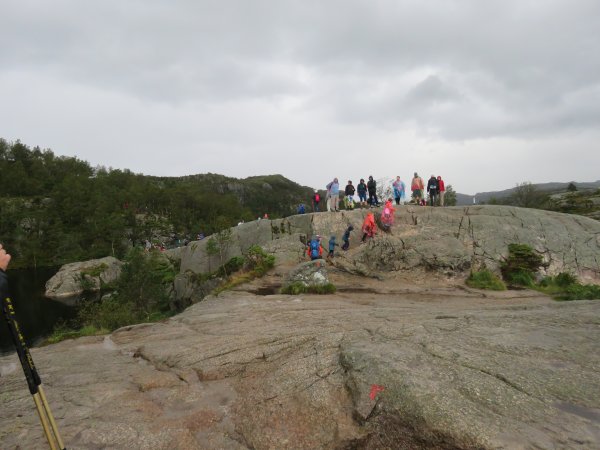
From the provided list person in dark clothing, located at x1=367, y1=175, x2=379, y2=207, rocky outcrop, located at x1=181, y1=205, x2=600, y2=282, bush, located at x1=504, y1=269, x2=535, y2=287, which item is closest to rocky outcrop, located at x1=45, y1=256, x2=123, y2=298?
rocky outcrop, located at x1=181, y1=205, x2=600, y2=282

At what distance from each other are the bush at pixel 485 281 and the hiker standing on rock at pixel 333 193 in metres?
14.8

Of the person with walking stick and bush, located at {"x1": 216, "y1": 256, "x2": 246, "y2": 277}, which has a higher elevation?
the person with walking stick

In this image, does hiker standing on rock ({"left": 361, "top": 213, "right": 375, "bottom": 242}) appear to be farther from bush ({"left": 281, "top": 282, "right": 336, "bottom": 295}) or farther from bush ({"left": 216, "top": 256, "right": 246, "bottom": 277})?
bush ({"left": 216, "top": 256, "right": 246, "bottom": 277})

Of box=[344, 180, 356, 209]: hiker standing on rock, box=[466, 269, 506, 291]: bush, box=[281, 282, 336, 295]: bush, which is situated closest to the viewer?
box=[281, 282, 336, 295]: bush

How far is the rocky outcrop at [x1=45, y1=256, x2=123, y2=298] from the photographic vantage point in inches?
2894

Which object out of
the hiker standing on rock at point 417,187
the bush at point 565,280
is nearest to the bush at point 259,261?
the hiker standing on rock at point 417,187

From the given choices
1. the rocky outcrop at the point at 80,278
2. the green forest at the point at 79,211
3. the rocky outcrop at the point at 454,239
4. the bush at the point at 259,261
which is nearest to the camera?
the rocky outcrop at the point at 454,239

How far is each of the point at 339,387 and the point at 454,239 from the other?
23.6 m

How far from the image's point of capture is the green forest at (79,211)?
117 meters

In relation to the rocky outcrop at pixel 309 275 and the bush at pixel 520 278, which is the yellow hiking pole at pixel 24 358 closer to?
the rocky outcrop at pixel 309 275

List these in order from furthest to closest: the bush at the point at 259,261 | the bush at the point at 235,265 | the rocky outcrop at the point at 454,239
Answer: the bush at the point at 235,265 → the bush at the point at 259,261 → the rocky outcrop at the point at 454,239

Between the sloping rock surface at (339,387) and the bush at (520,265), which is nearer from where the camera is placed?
the sloping rock surface at (339,387)

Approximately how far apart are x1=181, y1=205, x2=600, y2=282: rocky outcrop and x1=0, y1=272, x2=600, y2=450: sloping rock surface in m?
13.5

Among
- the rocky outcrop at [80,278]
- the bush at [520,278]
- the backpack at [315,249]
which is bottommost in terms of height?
the rocky outcrop at [80,278]
